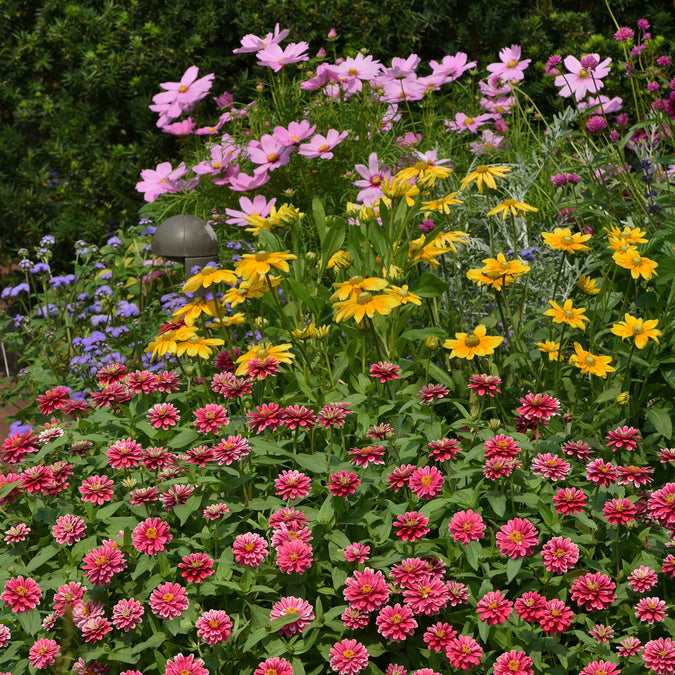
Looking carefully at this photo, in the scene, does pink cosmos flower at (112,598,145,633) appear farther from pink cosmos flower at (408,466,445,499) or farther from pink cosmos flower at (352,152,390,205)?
pink cosmos flower at (352,152,390,205)

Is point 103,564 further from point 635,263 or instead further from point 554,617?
point 635,263

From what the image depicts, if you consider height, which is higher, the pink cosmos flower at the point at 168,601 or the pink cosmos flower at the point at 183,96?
the pink cosmos flower at the point at 183,96

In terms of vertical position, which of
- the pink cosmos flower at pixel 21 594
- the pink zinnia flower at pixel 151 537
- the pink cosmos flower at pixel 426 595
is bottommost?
the pink cosmos flower at pixel 426 595

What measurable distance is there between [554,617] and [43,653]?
113cm

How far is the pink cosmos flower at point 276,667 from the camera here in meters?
1.86

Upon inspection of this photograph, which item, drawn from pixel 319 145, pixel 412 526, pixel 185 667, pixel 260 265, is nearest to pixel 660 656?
pixel 412 526

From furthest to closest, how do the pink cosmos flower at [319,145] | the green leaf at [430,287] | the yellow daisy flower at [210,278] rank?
the pink cosmos flower at [319,145] < the green leaf at [430,287] < the yellow daisy flower at [210,278]

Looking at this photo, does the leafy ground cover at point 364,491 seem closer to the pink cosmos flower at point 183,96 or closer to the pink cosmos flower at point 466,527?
the pink cosmos flower at point 466,527

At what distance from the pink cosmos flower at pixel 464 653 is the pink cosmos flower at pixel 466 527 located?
21cm

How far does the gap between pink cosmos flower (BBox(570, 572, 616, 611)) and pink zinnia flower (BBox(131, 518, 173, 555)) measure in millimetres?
921

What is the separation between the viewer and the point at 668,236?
2715 mm

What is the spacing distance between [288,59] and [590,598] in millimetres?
2922

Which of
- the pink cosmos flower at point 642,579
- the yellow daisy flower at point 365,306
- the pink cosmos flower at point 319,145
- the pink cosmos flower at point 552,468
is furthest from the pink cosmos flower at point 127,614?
the pink cosmos flower at point 319,145

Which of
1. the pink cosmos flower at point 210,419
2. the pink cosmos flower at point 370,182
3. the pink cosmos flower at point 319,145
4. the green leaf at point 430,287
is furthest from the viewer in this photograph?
the pink cosmos flower at point 319,145
